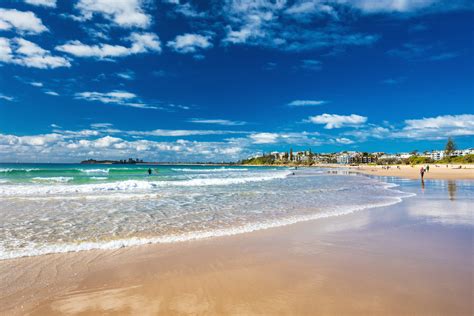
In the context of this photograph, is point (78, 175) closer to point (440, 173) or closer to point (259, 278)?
point (259, 278)

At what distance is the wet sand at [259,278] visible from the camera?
3562 mm

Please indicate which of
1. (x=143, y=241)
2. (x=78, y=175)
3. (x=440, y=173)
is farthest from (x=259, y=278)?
(x=440, y=173)

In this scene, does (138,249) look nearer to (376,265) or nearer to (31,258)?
(31,258)

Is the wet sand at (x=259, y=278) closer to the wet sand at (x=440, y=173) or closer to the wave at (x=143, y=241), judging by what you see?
the wave at (x=143, y=241)

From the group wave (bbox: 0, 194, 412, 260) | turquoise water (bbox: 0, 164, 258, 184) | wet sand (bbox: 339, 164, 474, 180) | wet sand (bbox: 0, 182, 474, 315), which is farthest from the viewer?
wet sand (bbox: 339, 164, 474, 180)

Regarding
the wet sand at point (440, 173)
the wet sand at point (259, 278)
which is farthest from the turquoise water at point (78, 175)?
the wet sand at point (440, 173)

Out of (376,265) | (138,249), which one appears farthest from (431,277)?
(138,249)

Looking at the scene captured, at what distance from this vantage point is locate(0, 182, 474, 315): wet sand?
11.7ft

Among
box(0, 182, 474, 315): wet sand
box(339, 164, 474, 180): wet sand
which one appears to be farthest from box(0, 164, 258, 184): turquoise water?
box(339, 164, 474, 180): wet sand

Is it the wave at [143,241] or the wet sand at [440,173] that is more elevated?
the wave at [143,241]

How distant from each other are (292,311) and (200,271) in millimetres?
1933

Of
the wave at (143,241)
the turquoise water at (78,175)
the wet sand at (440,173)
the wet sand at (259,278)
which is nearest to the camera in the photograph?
the wet sand at (259,278)

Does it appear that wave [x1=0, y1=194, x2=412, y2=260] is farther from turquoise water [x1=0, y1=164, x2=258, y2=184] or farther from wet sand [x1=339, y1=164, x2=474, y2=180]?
wet sand [x1=339, y1=164, x2=474, y2=180]

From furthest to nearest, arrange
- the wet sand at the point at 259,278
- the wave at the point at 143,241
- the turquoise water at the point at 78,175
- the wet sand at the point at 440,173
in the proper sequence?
the wet sand at the point at 440,173 < the turquoise water at the point at 78,175 < the wave at the point at 143,241 < the wet sand at the point at 259,278
